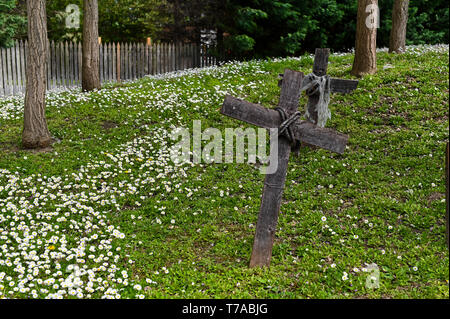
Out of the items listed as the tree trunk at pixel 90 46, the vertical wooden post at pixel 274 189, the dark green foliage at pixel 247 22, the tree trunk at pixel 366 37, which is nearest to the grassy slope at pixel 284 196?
the vertical wooden post at pixel 274 189

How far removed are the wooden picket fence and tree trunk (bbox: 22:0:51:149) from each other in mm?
7859

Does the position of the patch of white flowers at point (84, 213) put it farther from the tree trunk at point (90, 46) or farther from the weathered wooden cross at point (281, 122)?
the tree trunk at point (90, 46)

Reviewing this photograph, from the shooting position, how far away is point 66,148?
25.6ft

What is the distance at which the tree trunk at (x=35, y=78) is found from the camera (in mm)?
7609

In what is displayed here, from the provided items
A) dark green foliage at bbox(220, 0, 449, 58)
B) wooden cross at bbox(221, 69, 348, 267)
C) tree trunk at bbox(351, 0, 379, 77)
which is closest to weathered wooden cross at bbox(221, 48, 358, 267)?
wooden cross at bbox(221, 69, 348, 267)

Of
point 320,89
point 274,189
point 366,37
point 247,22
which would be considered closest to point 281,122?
point 274,189

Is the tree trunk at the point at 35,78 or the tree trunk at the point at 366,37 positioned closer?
the tree trunk at the point at 35,78

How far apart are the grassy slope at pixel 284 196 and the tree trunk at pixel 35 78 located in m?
0.36

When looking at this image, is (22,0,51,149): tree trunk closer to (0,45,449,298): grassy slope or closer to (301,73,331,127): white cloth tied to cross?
(0,45,449,298): grassy slope

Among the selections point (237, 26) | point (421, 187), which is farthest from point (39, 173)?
point (237, 26)

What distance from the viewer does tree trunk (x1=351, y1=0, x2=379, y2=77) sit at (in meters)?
9.48

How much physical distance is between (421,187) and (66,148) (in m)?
6.16

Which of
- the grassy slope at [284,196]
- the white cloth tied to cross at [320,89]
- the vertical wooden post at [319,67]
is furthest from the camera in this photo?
the vertical wooden post at [319,67]
